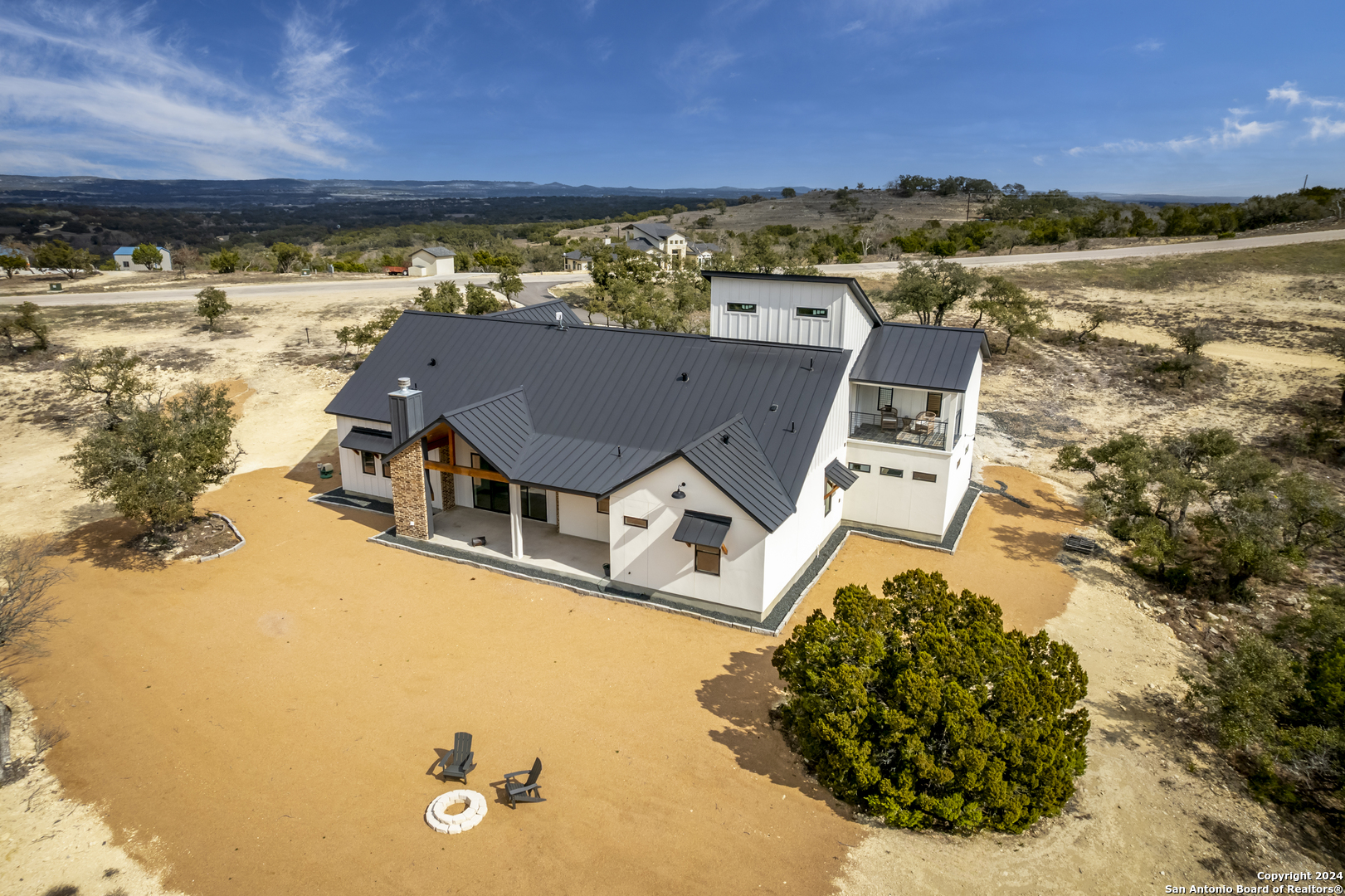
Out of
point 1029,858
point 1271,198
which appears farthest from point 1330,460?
point 1271,198

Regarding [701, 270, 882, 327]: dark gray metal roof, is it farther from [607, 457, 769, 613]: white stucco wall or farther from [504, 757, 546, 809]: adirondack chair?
[504, 757, 546, 809]: adirondack chair

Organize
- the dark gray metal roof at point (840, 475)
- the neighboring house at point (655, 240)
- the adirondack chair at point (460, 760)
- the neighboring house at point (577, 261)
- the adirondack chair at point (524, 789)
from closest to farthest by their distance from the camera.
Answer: the adirondack chair at point (524, 789) < the adirondack chair at point (460, 760) < the dark gray metal roof at point (840, 475) < the neighboring house at point (577, 261) < the neighboring house at point (655, 240)

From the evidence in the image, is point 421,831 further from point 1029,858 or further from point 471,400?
point 471,400

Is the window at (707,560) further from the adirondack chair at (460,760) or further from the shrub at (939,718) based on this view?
the adirondack chair at (460,760)

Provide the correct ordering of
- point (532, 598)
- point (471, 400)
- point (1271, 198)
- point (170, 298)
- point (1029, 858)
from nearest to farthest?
point (1029, 858) < point (532, 598) < point (471, 400) < point (170, 298) < point (1271, 198)

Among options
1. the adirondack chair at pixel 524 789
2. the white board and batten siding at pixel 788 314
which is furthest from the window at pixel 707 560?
the white board and batten siding at pixel 788 314

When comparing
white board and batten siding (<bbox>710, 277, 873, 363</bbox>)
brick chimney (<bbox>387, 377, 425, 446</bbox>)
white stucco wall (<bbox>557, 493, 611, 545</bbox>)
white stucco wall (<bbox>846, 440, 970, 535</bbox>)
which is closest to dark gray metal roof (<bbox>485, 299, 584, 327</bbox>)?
brick chimney (<bbox>387, 377, 425, 446</bbox>)

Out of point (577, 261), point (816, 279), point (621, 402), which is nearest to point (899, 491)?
point (816, 279)
